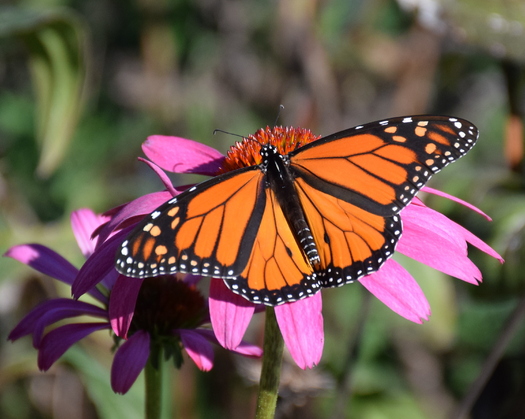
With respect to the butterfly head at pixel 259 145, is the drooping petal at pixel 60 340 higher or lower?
lower

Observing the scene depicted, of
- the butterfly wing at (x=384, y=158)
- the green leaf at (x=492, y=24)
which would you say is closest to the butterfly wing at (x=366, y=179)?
the butterfly wing at (x=384, y=158)

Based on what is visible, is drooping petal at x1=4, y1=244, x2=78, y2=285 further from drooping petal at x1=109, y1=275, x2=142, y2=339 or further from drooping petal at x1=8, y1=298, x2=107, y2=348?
drooping petal at x1=109, y1=275, x2=142, y2=339

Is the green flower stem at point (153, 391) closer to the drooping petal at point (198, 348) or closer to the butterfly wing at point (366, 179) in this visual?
the drooping petal at point (198, 348)

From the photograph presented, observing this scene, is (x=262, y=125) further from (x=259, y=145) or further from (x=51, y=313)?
(x=51, y=313)

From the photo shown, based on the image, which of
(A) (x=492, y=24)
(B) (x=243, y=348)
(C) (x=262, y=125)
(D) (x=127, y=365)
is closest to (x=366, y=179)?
(B) (x=243, y=348)

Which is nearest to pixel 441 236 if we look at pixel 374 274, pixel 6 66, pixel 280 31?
pixel 374 274

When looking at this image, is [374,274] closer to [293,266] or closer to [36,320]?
[293,266]
